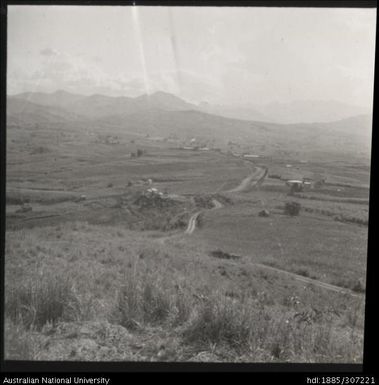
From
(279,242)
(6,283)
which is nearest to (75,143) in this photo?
(279,242)

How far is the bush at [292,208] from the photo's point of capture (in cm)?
2366

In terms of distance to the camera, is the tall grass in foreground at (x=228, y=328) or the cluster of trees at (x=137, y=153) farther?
the cluster of trees at (x=137, y=153)

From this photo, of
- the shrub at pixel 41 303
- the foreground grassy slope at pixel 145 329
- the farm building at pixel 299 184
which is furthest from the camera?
the farm building at pixel 299 184

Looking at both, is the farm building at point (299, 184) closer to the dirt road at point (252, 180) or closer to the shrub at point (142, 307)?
the dirt road at point (252, 180)

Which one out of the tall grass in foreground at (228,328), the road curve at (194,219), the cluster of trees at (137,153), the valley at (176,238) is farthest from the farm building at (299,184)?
the tall grass in foreground at (228,328)

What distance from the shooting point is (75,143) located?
17.9 m

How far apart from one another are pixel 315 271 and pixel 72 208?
A: 13075 mm

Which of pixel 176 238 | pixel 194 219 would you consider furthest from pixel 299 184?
pixel 176 238

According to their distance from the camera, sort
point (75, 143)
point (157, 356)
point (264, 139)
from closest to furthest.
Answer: point (157, 356), point (75, 143), point (264, 139)

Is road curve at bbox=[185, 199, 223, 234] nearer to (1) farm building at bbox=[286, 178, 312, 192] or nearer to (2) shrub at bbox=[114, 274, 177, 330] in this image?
(1) farm building at bbox=[286, 178, 312, 192]

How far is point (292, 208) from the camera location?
78.7 ft

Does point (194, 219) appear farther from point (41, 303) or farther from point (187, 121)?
point (41, 303)

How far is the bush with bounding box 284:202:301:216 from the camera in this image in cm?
2366
